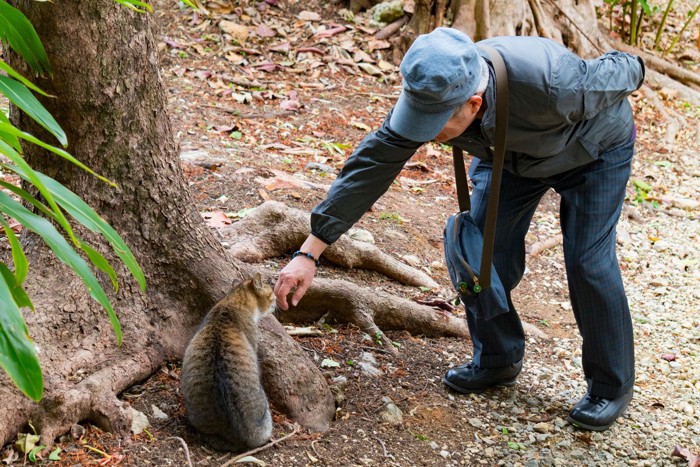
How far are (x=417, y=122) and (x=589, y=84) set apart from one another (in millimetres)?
776

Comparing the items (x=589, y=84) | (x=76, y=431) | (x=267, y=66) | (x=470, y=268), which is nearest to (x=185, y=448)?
(x=76, y=431)

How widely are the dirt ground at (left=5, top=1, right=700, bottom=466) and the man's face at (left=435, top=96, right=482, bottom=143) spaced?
1.37m

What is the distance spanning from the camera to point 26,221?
1.83 metres

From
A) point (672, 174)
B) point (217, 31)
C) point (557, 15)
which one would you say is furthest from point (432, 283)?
point (557, 15)

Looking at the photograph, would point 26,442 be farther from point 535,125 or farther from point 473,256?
point 535,125

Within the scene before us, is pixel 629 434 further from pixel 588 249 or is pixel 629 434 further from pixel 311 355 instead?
pixel 311 355

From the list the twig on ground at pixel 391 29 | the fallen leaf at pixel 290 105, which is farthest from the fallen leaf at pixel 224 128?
the twig on ground at pixel 391 29

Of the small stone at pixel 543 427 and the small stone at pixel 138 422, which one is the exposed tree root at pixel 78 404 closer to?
the small stone at pixel 138 422

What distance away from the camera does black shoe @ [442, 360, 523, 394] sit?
3990 millimetres

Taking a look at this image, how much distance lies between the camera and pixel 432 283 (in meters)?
5.02

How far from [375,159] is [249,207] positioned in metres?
2.05

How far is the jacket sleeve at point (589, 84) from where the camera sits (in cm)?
310

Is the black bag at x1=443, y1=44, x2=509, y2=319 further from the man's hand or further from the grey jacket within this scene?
the man's hand

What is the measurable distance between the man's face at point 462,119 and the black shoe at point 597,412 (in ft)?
5.20
